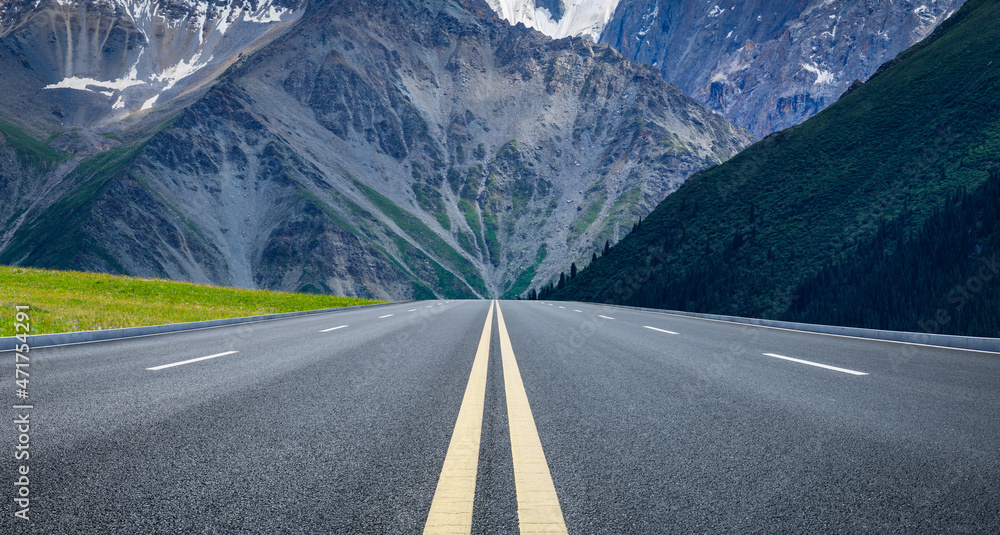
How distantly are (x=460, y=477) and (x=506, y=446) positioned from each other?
0.76 metres

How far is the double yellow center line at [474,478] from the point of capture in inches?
102

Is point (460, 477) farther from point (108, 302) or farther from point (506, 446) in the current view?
point (108, 302)

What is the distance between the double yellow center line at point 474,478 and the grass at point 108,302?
39.4ft

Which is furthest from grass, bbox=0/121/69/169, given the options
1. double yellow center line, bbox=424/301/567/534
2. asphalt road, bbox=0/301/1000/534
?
double yellow center line, bbox=424/301/567/534

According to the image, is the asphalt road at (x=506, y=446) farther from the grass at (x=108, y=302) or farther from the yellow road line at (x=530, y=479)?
the grass at (x=108, y=302)

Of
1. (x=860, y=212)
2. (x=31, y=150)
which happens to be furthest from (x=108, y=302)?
(x=31, y=150)

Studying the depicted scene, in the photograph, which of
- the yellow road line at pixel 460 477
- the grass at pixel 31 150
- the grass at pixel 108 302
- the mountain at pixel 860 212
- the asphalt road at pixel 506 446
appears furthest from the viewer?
the grass at pixel 31 150

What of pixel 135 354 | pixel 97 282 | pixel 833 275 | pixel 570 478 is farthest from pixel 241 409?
pixel 833 275

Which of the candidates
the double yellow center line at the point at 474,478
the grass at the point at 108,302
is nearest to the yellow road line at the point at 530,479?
the double yellow center line at the point at 474,478

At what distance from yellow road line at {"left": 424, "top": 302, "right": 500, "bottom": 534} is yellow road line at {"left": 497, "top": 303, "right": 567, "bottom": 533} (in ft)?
0.90

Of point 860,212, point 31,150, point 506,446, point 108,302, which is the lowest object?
point 506,446

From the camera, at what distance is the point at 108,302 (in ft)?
61.8

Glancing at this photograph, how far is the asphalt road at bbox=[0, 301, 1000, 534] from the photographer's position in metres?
2.71

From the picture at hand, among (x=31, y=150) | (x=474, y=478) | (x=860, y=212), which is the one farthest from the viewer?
(x=31, y=150)
